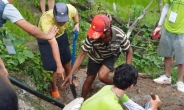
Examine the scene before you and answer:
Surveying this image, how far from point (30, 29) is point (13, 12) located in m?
0.26

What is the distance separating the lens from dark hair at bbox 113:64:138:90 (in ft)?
9.80

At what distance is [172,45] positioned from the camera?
503 cm

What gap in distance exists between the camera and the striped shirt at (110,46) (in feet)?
13.5

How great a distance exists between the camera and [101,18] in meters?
3.82

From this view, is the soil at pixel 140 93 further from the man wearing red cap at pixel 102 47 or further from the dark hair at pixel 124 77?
the dark hair at pixel 124 77

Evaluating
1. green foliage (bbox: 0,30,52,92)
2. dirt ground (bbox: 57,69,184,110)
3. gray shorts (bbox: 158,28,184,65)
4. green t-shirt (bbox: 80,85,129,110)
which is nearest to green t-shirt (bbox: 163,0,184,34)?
gray shorts (bbox: 158,28,184,65)

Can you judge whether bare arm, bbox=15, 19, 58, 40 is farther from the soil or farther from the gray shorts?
the gray shorts

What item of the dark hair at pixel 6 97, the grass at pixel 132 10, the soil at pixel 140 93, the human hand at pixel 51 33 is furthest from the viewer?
the grass at pixel 132 10

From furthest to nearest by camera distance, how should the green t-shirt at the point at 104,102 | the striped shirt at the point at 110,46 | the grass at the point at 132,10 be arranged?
the grass at the point at 132,10
the striped shirt at the point at 110,46
the green t-shirt at the point at 104,102

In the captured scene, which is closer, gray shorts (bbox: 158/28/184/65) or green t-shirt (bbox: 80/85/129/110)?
green t-shirt (bbox: 80/85/129/110)

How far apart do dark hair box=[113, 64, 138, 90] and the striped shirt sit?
103cm

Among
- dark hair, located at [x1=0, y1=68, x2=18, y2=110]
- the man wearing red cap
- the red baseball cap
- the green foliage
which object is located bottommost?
the green foliage

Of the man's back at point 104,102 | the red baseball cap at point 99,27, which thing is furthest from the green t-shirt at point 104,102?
the red baseball cap at point 99,27

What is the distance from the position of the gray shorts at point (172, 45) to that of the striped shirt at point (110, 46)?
0.99 metres
